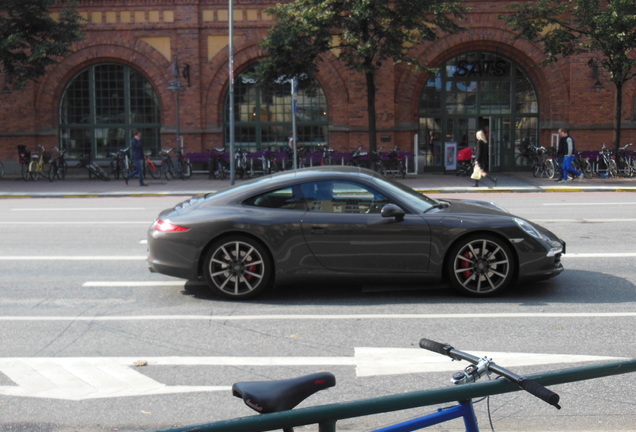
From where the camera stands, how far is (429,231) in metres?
8.05

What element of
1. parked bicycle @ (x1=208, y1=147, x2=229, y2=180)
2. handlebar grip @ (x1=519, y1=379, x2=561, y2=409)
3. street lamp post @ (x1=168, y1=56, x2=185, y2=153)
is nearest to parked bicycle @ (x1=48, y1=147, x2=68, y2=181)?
street lamp post @ (x1=168, y1=56, x2=185, y2=153)

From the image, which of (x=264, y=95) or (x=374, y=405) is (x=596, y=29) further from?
(x=374, y=405)

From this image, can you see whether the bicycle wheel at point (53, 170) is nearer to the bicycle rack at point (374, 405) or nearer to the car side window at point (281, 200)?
the car side window at point (281, 200)

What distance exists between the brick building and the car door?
2144 centimetres

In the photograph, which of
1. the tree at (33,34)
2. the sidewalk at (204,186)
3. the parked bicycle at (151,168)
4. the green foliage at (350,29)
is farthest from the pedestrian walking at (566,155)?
the tree at (33,34)

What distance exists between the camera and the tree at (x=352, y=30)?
24.3 m

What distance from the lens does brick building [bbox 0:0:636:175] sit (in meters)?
29.2

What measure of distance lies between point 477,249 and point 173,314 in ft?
10.2

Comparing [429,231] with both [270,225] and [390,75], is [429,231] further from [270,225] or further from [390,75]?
[390,75]

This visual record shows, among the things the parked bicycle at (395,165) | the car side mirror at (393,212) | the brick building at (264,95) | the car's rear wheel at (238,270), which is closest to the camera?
the car side mirror at (393,212)

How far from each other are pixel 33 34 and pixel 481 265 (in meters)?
23.5

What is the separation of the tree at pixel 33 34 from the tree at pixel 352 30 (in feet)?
22.7

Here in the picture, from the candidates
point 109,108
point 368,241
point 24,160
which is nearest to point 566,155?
point 109,108

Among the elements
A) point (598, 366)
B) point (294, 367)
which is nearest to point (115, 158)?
point (294, 367)
